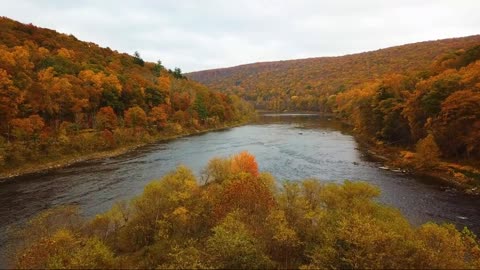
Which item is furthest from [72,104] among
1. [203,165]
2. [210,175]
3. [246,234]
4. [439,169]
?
[439,169]

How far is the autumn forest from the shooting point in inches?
789

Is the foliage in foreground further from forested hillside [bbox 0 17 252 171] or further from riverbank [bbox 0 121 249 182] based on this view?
forested hillside [bbox 0 17 252 171]

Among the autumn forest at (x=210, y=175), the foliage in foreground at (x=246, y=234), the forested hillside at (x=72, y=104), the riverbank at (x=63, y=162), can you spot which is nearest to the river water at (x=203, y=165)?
the autumn forest at (x=210, y=175)

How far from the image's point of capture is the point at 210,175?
42969mm

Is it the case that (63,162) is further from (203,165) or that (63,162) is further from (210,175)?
(210,175)

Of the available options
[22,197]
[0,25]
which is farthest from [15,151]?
[0,25]

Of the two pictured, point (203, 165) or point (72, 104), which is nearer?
point (203, 165)

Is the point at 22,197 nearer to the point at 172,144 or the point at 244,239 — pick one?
the point at 244,239

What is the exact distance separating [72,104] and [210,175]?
50.0 meters

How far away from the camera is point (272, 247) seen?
22469 millimetres

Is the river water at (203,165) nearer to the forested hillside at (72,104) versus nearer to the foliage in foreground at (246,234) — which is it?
the forested hillside at (72,104)

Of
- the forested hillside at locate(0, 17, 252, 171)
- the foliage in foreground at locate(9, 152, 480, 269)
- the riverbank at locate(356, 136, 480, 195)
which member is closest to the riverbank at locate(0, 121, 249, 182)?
the forested hillside at locate(0, 17, 252, 171)

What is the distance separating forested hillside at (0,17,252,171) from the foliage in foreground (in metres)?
36.4

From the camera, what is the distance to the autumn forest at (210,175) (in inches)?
789
